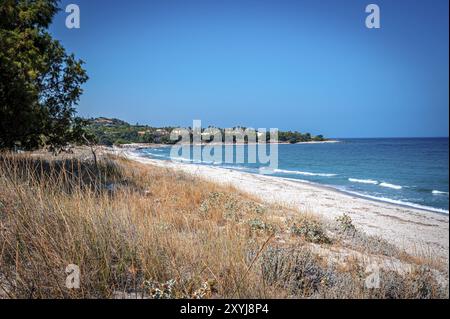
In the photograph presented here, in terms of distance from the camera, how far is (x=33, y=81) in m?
9.33

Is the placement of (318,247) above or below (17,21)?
below

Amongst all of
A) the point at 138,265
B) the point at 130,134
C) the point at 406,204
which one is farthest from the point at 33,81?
the point at 406,204

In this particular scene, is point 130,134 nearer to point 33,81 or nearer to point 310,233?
point 33,81

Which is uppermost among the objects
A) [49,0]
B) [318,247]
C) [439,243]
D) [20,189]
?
[49,0]

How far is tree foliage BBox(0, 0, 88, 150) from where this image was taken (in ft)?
24.1

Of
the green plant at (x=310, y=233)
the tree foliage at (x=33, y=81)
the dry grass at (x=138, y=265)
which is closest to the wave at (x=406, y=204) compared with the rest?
the green plant at (x=310, y=233)

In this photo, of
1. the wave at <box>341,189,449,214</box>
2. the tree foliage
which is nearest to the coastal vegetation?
the tree foliage

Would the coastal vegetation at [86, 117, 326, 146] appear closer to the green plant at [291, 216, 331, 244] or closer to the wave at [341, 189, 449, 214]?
the green plant at [291, 216, 331, 244]

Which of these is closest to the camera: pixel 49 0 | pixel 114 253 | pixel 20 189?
pixel 114 253

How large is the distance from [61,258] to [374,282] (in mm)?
3178
